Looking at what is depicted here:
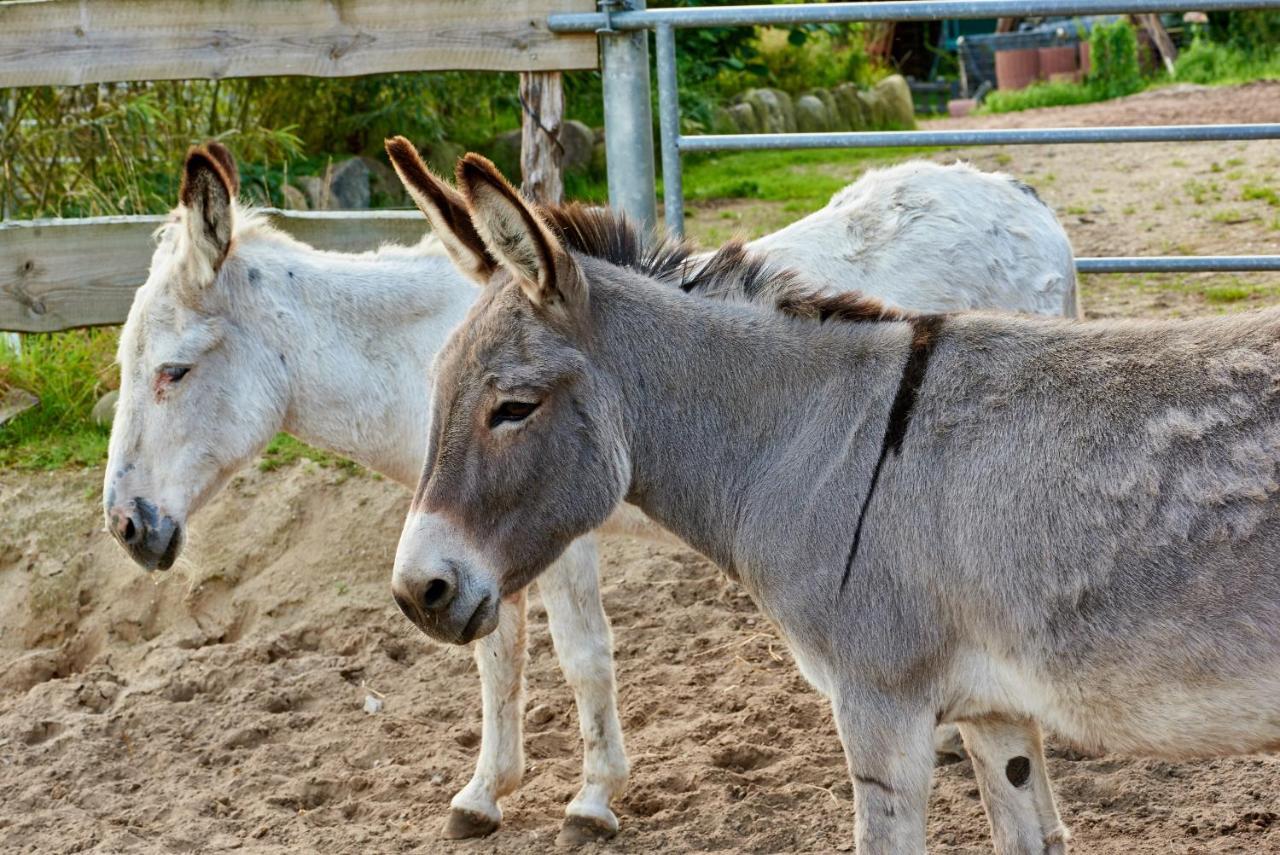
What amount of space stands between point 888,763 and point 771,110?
12.8 m

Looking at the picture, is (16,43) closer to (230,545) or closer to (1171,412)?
(230,545)

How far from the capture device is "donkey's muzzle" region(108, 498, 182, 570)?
381 centimetres

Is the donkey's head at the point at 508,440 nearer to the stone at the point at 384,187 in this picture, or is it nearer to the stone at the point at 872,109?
the stone at the point at 384,187

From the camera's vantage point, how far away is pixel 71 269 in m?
5.57

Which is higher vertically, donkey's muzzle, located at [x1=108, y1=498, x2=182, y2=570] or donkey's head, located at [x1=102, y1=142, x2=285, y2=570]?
donkey's head, located at [x1=102, y1=142, x2=285, y2=570]

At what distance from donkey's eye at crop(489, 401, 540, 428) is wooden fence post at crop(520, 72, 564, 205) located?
2.64 meters

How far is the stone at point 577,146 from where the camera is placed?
436 inches

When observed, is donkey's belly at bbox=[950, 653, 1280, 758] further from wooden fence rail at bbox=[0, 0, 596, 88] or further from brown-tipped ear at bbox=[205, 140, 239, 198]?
wooden fence rail at bbox=[0, 0, 596, 88]

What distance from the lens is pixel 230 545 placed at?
18.6ft

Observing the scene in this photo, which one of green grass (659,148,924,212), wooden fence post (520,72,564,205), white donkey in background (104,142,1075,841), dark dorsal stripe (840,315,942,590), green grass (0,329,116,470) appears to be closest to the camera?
dark dorsal stripe (840,315,942,590)

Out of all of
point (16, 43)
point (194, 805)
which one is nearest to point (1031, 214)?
point (194, 805)

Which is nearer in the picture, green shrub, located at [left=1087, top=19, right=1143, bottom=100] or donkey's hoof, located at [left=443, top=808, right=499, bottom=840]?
donkey's hoof, located at [left=443, top=808, right=499, bottom=840]

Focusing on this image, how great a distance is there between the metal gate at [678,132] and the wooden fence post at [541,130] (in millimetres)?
209

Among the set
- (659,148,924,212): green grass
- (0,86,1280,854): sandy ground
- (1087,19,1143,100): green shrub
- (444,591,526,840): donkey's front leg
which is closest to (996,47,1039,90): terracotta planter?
(1087,19,1143,100): green shrub
